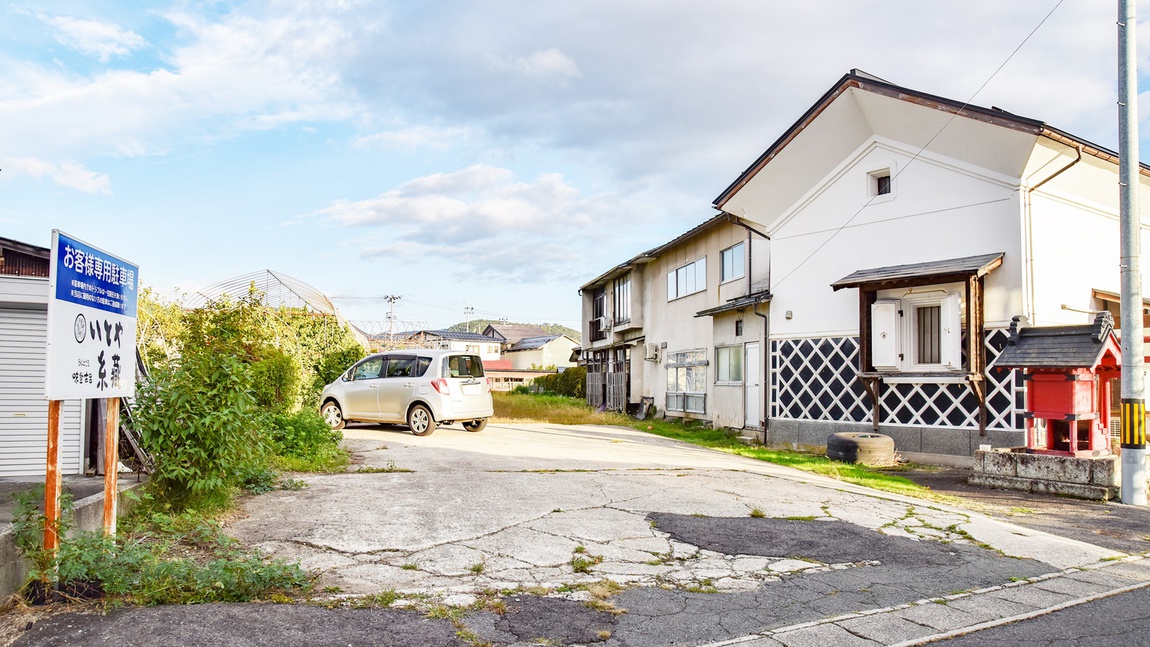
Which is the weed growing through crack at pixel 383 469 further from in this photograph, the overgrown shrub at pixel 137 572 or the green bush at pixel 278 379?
the green bush at pixel 278 379

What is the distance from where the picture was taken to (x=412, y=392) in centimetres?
1516

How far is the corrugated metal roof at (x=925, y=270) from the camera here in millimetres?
12123

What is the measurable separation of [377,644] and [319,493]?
14.3 ft

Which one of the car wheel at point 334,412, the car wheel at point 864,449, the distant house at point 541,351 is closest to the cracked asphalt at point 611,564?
the car wheel at point 864,449

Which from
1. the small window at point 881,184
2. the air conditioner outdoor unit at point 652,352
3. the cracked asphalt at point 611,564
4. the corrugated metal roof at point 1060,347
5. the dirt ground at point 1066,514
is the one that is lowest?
the dirt ground at point 1066,514

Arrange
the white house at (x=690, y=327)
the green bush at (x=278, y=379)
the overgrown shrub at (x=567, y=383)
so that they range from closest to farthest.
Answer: the green bush at (x=278, y=379), the white house at (x=690, y=327), the overgrown shrub at (x=567, y=383)

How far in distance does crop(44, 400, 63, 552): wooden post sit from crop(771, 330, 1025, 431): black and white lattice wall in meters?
11.5

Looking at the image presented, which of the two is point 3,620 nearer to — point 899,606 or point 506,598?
point 506,598

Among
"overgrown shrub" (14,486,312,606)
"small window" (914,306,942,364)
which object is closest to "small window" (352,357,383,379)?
"small window" (914,306,942,364)

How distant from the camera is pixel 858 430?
46.8ft

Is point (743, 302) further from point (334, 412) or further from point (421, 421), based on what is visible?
point (334, 412)

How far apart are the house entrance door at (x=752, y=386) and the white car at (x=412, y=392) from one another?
6.34 metres

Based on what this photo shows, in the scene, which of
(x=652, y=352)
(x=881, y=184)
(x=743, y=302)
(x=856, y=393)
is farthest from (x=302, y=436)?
(x=652, y=352)

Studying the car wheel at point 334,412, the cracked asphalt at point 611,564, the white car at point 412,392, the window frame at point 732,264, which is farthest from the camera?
the window frame at point 732,264
